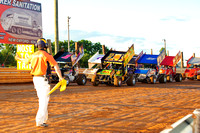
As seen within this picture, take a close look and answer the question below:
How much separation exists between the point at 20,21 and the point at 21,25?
11.9 inches

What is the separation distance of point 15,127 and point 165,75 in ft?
64.6

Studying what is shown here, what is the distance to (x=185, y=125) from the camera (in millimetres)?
3098

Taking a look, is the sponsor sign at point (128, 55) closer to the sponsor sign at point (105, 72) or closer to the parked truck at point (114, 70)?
the parked truck at point (114, 70)

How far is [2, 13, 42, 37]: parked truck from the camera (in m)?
19.0

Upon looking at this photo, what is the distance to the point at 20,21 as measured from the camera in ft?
64.8

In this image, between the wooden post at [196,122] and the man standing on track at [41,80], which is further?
the man standing on track at [41,80]

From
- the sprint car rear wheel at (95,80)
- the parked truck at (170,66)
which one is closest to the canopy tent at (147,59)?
the parked truck at (170,66)

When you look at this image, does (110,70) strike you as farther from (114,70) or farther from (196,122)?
(196,122)

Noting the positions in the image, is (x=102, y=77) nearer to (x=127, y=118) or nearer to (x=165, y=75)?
(x=165, y=75)

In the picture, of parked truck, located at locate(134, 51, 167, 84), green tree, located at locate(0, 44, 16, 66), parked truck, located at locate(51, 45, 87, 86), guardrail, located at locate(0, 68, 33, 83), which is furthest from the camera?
green tree, located at locate(0, 44, 16, 66)

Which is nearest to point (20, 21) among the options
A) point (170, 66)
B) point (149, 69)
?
point (149, 69)

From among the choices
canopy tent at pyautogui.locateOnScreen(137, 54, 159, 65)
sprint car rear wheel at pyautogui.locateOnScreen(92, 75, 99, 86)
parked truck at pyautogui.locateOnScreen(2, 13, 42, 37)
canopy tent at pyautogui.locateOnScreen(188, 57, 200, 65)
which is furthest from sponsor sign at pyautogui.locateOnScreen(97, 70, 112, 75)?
canopy tent at pyautogui.locateOnScreen(188, 57, 200, 65)

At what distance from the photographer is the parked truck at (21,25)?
19047mm

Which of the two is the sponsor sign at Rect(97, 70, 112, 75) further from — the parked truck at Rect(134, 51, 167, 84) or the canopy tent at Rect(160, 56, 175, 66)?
the canopy tent at Rect(160, 56, 175, 66)
